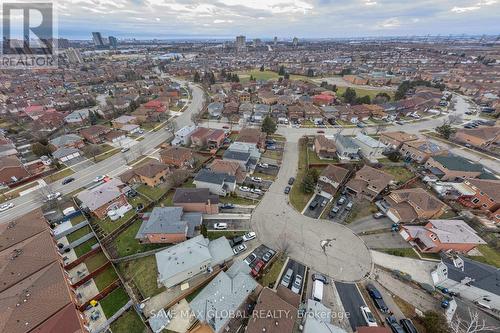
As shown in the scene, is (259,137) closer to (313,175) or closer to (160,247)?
(313,175)

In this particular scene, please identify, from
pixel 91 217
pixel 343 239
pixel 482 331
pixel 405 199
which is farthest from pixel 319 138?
pixel 91 217

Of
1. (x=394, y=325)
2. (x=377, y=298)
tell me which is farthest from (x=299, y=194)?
(x=394, y=325)

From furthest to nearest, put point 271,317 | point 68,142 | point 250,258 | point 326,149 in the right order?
point 68,142
point 326,149
point 250,258
point 271,317

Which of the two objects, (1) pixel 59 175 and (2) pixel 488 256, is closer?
(2) pixel 488 256

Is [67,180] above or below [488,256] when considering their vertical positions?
above

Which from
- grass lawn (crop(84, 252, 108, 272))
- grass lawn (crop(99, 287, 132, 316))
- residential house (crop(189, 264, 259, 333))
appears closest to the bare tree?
residential house (crop(189, 264, 259, 333))

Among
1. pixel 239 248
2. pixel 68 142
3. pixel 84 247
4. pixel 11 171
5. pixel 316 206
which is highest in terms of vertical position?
pixel 68 142

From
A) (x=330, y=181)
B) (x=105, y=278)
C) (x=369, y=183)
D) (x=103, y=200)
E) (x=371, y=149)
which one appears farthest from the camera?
(x=371, y=149)

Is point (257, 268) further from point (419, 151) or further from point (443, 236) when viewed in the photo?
point (419, 151)
